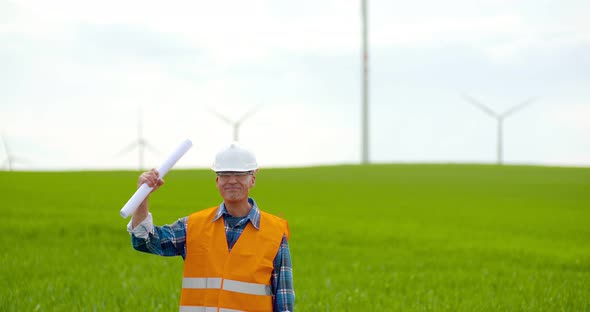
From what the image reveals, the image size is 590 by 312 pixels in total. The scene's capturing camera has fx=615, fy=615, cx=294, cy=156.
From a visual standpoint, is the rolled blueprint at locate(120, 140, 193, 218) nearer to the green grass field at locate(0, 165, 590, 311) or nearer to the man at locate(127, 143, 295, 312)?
the man at locate(127, 143, 295, 312)

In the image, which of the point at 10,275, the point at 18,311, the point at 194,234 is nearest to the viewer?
the point at 194,234

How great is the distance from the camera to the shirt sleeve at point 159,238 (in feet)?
15.3

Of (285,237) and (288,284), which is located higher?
(285,237)

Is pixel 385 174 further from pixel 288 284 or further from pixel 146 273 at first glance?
pixel 288 284

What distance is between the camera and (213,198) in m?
30.0

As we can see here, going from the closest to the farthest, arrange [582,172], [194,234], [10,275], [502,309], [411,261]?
[194,234] < [502,309] < [10,275] < [411,261] < [582,172]

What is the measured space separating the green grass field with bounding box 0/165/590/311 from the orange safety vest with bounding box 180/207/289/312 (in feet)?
13.4

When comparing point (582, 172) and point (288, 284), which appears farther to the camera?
point (582, 172)

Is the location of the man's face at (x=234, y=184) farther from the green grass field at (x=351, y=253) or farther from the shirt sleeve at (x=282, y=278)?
the green grass field at (x=351, y=253)

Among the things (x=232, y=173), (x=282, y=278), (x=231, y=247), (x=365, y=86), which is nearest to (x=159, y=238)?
(x=231, y=247)

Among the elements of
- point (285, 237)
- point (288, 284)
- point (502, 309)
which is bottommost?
point (502, 309)

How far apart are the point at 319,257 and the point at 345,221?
7.85 metres

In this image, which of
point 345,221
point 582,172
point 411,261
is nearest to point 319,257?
point 411,261

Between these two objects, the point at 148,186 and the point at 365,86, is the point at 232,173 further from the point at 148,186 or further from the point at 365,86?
the point at 365,86
